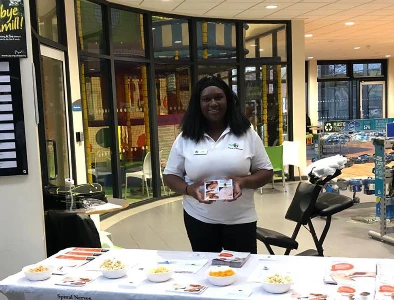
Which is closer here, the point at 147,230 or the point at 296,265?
the point at 296,265

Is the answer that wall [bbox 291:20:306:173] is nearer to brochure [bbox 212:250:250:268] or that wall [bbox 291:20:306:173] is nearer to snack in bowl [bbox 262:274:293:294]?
brochure [bbox 212:250:250:268]

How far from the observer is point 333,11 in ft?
25.8

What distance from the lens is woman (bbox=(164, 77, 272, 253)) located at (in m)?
2.24

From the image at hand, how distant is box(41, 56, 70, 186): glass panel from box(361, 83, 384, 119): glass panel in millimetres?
15497

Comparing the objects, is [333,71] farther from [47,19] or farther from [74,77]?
[47,19]

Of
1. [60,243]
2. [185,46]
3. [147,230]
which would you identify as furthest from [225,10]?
[60,243]

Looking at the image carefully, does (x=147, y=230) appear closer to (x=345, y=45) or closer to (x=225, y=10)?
(x=225, y=10)

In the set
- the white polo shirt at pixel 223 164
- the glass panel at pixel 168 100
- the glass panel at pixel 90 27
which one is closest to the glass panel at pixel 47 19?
the glass panel at pixel 90 27

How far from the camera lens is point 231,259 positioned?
6.40ft

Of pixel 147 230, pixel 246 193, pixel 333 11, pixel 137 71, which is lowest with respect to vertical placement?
pixel 147 230

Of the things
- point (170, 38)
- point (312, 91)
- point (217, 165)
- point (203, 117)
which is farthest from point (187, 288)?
point (312, 91)

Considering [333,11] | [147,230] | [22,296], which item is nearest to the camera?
[22,296]

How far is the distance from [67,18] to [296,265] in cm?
442

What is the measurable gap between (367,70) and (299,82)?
10.6m
